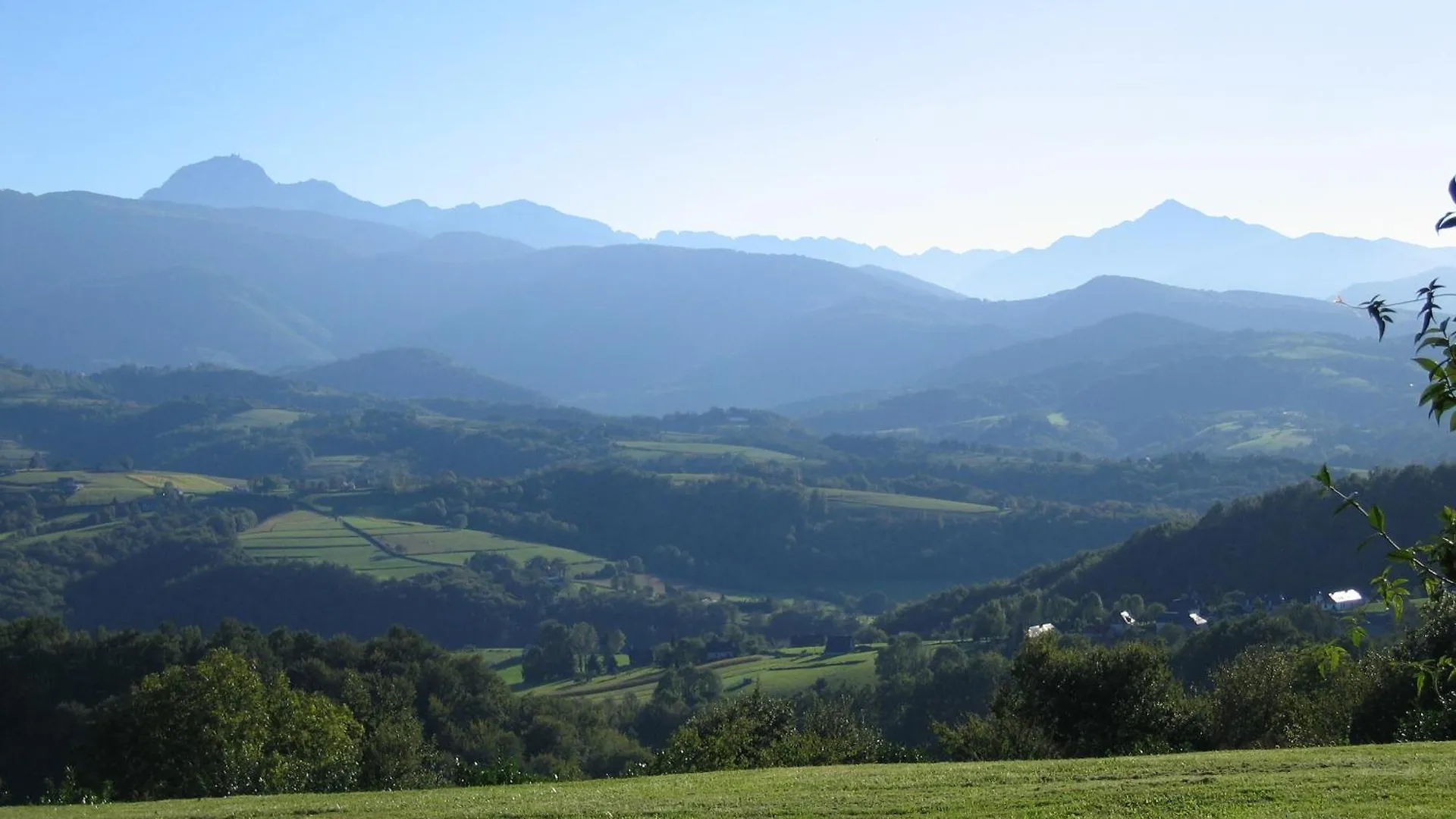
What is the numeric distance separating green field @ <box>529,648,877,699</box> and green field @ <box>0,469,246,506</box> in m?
72.8

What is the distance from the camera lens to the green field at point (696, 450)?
566ft

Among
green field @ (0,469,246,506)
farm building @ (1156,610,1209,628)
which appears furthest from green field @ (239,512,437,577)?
farm building @ (1156,610,1209,628)

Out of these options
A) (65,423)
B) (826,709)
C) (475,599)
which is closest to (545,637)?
(475,599)

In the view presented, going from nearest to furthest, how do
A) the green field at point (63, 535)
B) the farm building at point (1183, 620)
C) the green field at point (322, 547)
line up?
the farm building at point (1183, 620), the green field at point (322, 547), the green field at point (63, 535)

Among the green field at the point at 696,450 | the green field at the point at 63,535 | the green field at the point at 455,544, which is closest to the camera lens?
the green field at the point at 63,535

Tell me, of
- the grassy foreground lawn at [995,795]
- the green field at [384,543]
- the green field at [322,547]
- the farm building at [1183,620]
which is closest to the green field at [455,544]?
the green field at [384,543]

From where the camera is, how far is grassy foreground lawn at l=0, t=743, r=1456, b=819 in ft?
34.3

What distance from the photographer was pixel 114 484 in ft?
423

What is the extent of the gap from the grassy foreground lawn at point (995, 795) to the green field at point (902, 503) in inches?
4292

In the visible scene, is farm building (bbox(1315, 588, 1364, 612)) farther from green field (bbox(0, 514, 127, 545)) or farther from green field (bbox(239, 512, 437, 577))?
green field (bbox(0, 514, 127, 545))

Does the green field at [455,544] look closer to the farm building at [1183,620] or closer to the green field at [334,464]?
the green field at [334,464]

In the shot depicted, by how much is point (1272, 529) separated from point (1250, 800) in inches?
2666

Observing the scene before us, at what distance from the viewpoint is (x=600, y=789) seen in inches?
571

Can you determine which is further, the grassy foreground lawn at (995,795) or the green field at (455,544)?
the green field at (455,544)
